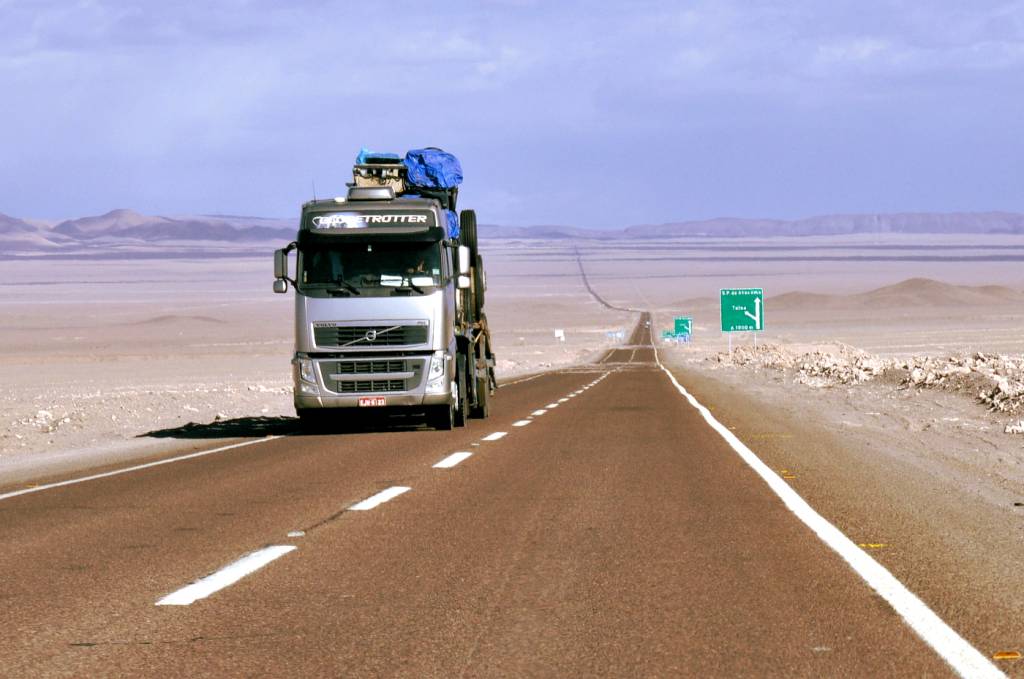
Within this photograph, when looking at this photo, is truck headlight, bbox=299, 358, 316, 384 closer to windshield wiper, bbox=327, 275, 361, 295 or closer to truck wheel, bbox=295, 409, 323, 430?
truck wheel, bbox=295, 409, 323, 430

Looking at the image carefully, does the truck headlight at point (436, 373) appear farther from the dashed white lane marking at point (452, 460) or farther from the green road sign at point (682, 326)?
the green road sign at point (682, 326)

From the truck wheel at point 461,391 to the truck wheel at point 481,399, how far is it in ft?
4.36

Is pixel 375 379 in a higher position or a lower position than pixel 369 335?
lower

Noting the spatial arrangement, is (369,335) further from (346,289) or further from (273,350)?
(273,350)

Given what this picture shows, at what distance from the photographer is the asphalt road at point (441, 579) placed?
5879mm

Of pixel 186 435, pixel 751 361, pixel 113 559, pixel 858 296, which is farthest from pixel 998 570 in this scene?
pixel 858 296

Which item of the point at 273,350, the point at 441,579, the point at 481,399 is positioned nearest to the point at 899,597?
the point at 441,579

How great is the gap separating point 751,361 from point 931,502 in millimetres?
52748

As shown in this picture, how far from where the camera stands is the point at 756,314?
69.7 m

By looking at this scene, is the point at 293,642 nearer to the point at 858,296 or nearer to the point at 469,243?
the point at 469,243

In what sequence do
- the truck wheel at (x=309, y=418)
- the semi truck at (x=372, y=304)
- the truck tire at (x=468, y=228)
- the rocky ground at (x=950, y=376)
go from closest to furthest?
the semi truck at (x=372, y=304), the truck wheel at (x=309, y=418), the truck tire at (x=468, y=228), the rocky ground at (x=950, y=376)

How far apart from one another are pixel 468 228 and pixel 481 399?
2.95 metres

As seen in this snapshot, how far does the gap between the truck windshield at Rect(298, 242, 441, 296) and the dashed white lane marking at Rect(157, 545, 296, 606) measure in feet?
35.1

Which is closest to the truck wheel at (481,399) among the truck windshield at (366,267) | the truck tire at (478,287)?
the truck tire at (478,287)
